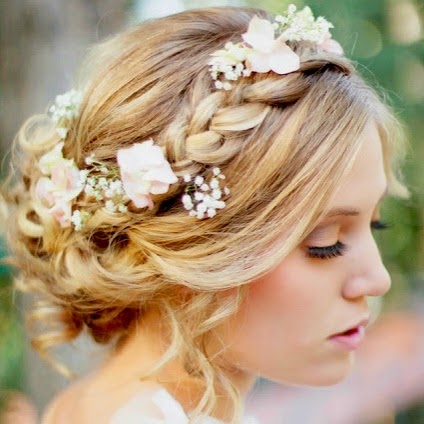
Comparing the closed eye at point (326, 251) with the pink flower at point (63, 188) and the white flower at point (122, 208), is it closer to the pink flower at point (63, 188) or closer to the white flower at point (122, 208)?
the white flower at point (122, 208)

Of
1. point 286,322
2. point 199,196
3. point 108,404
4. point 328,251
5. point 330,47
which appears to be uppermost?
point 330,47

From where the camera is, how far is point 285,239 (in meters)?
1.56

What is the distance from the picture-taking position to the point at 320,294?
63.5 inches

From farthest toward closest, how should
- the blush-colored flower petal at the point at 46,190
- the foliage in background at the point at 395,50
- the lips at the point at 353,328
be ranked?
the foliage in background at the point at 395,50
the blush-colored flower petal at the point at 46,190
the lips at the point at 353,328

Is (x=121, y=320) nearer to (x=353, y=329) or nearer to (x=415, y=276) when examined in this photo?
(x=353, y=329)

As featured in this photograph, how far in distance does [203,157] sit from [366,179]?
311 mm

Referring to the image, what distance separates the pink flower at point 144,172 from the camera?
5.22 ft

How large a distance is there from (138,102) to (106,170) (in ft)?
0.48

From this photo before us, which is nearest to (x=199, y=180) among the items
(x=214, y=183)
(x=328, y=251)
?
(x=214, y=183)

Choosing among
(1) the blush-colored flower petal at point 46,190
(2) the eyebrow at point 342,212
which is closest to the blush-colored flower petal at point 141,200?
(1) the blush-colored flower petal at point 46,190

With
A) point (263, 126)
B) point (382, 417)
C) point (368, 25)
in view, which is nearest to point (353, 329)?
point (263, 126)

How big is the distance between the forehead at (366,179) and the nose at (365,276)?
9 centimetres

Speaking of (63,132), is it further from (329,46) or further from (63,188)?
(329,46)

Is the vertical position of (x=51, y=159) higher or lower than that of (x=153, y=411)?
higher
